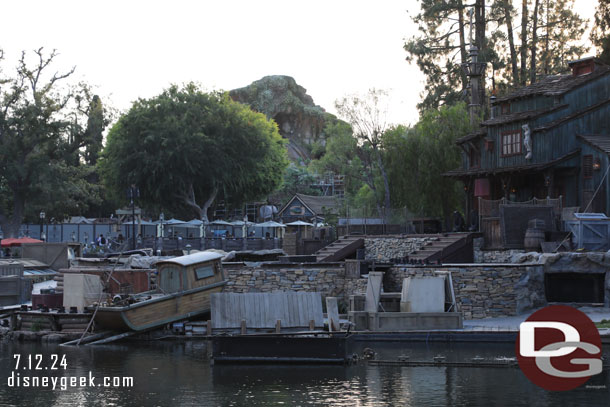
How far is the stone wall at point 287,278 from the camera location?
3700 centimetres

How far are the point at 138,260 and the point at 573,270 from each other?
21.5 meters

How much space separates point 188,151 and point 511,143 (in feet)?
110

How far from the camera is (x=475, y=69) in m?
52.1

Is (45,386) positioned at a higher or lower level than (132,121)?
lower

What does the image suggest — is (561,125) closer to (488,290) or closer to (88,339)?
(488,290)

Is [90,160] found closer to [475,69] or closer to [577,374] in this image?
[475,69]

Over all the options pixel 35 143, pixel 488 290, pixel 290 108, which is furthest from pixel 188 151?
pixel 290 108

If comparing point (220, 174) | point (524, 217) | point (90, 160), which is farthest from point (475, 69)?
point (90, 160)

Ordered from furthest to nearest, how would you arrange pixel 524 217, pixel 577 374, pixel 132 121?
1. pixel 132 121
2. pixel 524 217
3. pixel 577 374

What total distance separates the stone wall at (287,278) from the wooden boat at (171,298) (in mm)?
2103

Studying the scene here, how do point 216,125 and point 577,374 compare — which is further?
point 216,125

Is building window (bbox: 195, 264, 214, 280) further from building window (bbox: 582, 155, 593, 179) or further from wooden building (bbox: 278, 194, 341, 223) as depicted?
wooden building (bbox: 278, 194, 341, 223)

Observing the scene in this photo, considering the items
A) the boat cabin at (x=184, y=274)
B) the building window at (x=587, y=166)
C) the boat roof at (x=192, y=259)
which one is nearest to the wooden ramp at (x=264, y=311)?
the boat cabin at (x=184, y=274)

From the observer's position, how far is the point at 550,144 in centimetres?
4169
